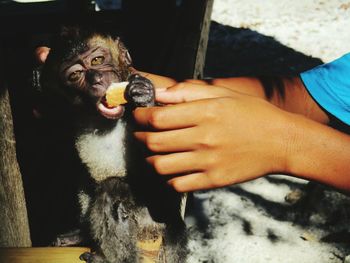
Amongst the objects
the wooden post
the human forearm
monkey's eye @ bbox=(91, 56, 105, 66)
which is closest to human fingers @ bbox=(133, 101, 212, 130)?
the human forearm

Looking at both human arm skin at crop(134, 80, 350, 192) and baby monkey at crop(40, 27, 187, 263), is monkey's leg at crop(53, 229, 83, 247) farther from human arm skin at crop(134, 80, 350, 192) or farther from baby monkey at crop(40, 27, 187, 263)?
human arm skin at crop(134, 80, 350, 192)

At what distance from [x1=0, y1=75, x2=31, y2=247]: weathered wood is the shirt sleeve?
1.80m

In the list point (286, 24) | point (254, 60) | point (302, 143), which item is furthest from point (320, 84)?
point (286, 24)

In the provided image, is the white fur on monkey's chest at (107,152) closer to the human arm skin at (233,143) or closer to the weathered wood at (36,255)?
the weathered wood at (36,255)

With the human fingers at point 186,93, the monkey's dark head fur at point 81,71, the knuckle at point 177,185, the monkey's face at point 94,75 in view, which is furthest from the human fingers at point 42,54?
the knuckle at point 177,185

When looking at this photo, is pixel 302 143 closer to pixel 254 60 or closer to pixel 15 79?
pixel 15 79

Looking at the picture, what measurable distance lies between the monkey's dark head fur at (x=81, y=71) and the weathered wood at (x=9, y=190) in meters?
0.49

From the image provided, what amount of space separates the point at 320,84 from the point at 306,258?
2145mm

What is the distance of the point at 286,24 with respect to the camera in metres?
8.88

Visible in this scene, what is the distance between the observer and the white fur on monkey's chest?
2.18 meters

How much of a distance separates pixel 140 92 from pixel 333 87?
1281 millimetres

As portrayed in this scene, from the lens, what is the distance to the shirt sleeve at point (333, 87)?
2156 millimetres

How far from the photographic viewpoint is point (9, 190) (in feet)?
5.53

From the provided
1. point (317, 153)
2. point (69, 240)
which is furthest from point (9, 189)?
point (317, 153)
